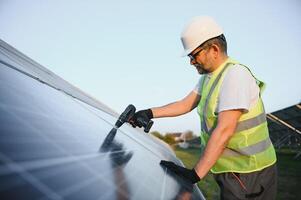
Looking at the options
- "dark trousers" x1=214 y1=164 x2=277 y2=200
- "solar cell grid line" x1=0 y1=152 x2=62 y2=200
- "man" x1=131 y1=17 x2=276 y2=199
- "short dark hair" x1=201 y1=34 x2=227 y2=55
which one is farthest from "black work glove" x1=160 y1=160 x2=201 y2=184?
"solar cell grid line" x1=0 y1=152 x2=62 y2=200

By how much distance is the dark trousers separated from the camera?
7.39ft

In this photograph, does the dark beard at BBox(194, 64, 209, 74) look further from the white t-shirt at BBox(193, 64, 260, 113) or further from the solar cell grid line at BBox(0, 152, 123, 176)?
the solar cell grid line at BBox(0, 152, 123, 176)

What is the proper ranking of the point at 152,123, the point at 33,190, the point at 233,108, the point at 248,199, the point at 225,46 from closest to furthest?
the point at 33,190, the point at 233,108, the point at 248,199, the point at 225,46, the point at 152,123

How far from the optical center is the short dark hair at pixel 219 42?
2527mm

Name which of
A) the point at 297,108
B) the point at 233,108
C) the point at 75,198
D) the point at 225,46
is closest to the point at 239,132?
the point at 233,108

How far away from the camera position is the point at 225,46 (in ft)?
8.68

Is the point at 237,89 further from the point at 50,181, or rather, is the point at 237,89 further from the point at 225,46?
the point at 50,181

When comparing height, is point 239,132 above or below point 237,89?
below

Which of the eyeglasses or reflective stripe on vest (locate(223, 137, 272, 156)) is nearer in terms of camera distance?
reflective stripe on vest (locate(223, 137, 272, 156))

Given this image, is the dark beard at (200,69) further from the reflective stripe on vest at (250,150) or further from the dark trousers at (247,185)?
the dark trousers at (247,185)

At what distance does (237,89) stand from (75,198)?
1.63 m

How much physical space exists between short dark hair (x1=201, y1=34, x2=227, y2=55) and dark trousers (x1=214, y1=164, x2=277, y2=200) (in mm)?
1001

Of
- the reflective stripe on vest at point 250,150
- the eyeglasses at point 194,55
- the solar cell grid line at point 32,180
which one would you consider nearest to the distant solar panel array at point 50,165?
the solar cell grid line at point 32,180

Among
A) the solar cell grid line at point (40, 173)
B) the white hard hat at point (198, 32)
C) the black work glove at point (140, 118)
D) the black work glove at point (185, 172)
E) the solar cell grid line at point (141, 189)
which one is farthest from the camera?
the black work glove at point (140, 118)
